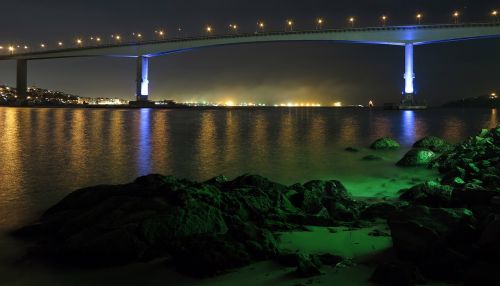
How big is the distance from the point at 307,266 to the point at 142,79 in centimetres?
7271

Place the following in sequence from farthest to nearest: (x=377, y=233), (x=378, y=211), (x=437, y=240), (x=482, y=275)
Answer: (x=378, y=211), (x=377, y=233), (x=437, y=240), (x=482, y=275)

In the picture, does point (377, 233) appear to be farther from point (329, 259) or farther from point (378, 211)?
point (329, 259)

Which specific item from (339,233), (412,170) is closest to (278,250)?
(339,233)

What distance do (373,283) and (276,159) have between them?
10.5 m

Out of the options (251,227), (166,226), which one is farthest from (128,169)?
(251,227)

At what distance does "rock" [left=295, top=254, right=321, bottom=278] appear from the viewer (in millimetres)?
3879

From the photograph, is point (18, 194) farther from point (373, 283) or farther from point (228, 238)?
point (373, 283)

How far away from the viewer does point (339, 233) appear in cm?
509

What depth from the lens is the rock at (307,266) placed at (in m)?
3.88

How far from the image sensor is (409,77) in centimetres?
6612

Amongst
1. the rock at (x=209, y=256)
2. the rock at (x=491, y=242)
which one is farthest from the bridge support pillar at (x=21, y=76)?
the rock at (x=491, y=242)

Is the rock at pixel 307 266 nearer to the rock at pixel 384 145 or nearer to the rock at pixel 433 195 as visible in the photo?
the rock at pixel 433 195

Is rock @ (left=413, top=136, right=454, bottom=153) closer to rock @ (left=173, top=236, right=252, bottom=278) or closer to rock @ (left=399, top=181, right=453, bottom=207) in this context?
rock @ (left=399, top=181, right=453, bottom=207)

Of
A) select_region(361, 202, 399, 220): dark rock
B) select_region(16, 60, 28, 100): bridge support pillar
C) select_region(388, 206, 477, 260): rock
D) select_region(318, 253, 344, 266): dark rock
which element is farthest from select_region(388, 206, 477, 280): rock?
select_region(16, 60, 28, 100): bridge support pillar
